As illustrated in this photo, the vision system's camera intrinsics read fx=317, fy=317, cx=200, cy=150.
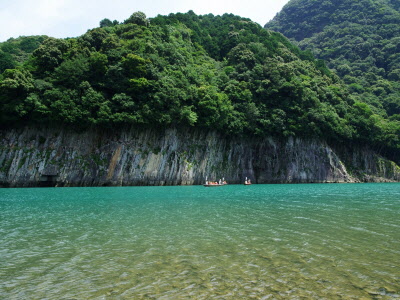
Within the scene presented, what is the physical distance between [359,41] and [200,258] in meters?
135

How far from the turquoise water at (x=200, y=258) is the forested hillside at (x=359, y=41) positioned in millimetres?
86683

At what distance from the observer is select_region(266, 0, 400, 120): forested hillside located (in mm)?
98750

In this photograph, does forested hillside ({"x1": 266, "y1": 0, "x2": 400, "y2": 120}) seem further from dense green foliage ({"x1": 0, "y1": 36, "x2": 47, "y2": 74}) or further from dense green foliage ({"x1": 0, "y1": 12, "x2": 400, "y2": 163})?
dense green foliage ({"x1": 0, "y1": 36, "x2": 47, "y2": 74})

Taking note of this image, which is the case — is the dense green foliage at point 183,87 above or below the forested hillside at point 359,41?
below

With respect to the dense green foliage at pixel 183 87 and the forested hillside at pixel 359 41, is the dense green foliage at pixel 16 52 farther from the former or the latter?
the forested hillside at pixel 359 41

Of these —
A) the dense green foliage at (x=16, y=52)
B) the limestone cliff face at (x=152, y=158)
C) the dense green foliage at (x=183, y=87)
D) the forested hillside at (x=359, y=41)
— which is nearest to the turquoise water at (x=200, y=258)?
the limestone cliff face at (x=152, y=158)

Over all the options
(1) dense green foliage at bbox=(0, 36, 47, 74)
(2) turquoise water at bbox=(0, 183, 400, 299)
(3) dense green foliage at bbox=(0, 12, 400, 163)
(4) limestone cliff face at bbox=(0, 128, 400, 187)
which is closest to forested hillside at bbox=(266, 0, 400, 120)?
(3) dense green foliage at bbox=(0, 12, 400, 163)

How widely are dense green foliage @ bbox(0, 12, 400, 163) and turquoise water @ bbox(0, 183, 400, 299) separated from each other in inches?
1358

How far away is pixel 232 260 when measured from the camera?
30.5ft

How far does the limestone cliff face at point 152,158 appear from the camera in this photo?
47.3 metres

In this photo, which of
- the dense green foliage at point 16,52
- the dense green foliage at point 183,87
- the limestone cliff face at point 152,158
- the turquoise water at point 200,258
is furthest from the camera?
the dense green foliage at point 16,52

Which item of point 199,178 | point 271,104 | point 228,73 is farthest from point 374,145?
point 199,178

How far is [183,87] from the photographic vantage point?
5522cm

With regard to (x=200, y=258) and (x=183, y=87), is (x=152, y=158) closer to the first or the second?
(x=183, y=87)
